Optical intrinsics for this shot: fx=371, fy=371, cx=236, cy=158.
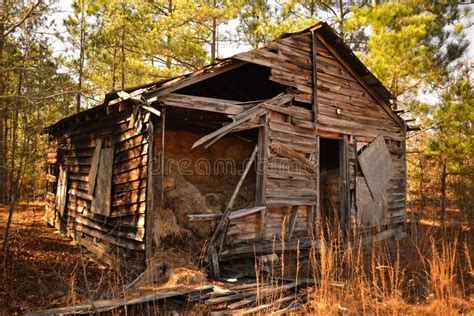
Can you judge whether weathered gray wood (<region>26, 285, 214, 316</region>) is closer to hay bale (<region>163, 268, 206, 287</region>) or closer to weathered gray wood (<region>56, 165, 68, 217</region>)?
hay bale (<region>163, 268, 206, 287</region>)

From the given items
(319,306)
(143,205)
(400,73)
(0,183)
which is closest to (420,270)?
(319,306)

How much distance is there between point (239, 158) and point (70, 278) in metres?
5.11

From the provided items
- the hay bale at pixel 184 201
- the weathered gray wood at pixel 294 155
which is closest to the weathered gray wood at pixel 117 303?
the hay bale at pixel 184 201

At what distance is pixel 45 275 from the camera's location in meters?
6.84

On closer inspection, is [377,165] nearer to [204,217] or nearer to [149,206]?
[204,217]

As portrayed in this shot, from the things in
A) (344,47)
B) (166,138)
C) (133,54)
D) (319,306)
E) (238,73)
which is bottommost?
(319,306)

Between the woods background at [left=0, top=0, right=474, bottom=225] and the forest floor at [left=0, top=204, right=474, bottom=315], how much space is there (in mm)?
1354

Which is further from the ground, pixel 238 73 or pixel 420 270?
pixel 238 73

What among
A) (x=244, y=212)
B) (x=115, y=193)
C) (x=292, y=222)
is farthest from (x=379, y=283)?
(x=115, y=193)

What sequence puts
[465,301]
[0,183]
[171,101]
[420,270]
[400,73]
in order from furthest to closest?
[0,183] < [400,73] < [420,270] < [171,101] < [465,301]

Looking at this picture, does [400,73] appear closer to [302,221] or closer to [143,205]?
[302,221]

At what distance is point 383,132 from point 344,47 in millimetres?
2977

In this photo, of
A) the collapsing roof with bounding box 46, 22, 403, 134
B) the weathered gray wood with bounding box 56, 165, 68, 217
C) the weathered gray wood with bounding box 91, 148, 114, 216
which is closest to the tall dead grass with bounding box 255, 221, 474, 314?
the collapsing roof with bounding box 46, 22, 403, 134

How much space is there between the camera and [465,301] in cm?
568
